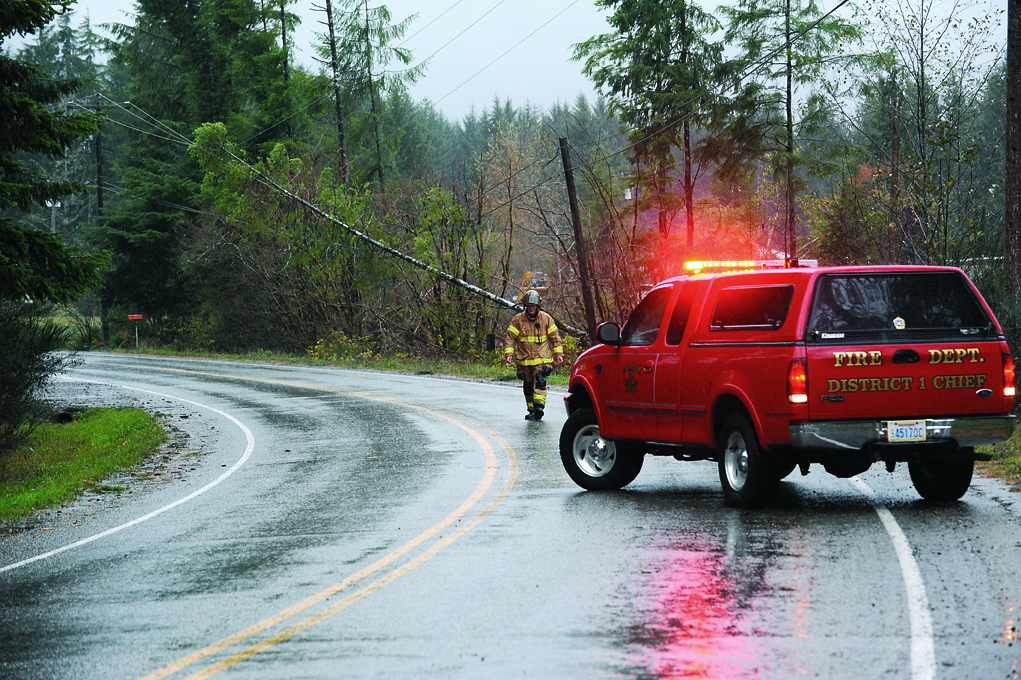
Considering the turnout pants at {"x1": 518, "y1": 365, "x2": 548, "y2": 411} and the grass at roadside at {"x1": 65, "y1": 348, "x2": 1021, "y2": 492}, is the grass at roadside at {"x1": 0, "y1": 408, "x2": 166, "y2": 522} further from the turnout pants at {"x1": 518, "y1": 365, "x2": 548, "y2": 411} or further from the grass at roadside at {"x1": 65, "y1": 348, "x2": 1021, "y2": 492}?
the grass at roadside at {"x1": 65, "y1": 348, "x2": 1021, "y2": 492}

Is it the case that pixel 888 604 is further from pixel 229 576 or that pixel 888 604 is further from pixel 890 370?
pixel 229 576

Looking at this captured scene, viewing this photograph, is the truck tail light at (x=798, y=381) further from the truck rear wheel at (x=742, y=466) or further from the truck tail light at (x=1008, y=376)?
the truck tail light at (x=1008, y=376)

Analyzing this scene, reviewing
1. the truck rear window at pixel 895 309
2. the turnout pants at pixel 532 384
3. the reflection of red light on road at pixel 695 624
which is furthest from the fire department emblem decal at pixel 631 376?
the turnout pants at pixel 532 384

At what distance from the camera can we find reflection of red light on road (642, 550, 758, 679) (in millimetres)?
5266

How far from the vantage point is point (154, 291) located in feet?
189

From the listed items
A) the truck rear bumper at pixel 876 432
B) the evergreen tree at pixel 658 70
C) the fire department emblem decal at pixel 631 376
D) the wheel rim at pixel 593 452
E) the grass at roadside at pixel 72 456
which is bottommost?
the grass at roadside at pixel 72 456

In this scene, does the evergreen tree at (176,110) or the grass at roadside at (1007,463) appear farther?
the evergreen tree at (176,110)

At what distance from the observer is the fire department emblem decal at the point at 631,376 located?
418 inches

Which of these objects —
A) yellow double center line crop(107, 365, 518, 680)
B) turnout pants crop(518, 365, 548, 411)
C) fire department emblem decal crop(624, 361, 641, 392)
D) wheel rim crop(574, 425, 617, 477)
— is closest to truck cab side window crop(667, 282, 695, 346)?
fire department emblem decal crop(624, 361, 641, 392)

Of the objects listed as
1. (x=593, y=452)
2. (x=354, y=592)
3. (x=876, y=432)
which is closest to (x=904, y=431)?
(x=876, y=432)

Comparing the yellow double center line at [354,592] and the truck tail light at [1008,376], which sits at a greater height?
the truck tail light at [1008,376]

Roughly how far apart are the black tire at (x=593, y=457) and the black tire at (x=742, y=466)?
145 cm

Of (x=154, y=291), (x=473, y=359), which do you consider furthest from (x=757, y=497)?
(x=154, y=291)

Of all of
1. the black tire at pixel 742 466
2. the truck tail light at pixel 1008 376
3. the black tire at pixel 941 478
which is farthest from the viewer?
the black tire at pixel 941 478
